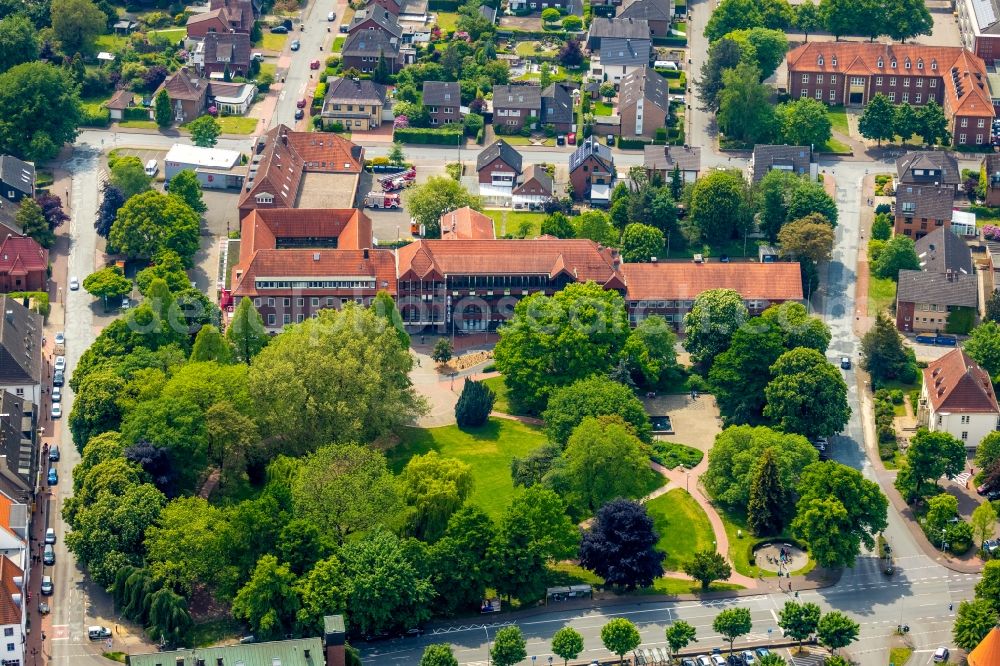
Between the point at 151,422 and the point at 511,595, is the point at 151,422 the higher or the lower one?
the higher one

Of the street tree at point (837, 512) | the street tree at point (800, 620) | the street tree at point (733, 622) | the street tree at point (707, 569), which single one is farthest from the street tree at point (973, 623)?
the street tree at point (707, 569)

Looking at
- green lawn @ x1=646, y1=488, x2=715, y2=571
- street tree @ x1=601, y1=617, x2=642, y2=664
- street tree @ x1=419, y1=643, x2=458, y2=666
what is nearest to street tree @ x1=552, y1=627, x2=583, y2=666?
street tree @ x1=601, y1=617, x2=642, y2=664

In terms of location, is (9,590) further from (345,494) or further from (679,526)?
(679,526)

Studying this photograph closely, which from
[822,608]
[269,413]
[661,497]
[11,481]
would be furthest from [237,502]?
[822,608]

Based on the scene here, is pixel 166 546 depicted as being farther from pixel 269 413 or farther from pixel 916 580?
pixel 916 580

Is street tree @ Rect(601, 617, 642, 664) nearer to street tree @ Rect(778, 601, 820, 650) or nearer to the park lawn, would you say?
street tree @ Rect(778, 601, 820, 650)

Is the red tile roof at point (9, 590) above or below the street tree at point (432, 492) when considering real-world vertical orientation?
below

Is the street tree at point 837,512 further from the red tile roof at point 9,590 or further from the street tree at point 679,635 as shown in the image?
the red tile roof at point 9,590
